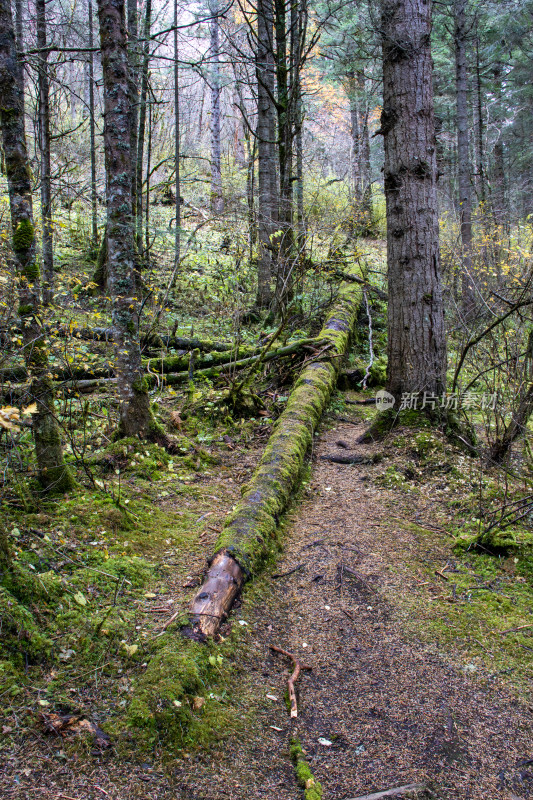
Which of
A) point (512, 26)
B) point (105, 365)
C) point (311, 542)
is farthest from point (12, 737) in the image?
point (512, 26)

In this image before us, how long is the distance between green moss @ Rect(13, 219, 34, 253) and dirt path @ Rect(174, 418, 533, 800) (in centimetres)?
294

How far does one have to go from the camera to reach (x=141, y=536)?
3.62 m

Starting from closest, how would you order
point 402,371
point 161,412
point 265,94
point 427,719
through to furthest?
point 427,719 < point 402,371 < point 161,412 < point 265,94

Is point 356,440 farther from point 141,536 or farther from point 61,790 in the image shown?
point 61,790

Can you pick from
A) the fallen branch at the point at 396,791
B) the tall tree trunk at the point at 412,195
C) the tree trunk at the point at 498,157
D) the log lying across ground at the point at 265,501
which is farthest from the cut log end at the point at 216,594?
the tree trunk at the point at 498,157

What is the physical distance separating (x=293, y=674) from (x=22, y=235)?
3335 mm

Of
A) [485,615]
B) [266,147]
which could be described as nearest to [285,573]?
[485,615]

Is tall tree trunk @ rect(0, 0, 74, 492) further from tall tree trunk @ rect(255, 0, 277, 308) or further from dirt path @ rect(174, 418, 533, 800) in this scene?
tall tree trunk @ rect(255, 0, 277, 308)

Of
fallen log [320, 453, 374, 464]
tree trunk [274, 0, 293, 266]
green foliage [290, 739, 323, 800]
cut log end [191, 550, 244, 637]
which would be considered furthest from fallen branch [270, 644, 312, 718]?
tree trunk [274, 0, 293, 266]

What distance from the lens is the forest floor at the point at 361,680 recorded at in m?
1.83

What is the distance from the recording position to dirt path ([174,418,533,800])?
1.90m

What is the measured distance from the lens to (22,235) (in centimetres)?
335

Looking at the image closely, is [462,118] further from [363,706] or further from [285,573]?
[363,706]

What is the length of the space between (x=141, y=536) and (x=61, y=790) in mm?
2015
